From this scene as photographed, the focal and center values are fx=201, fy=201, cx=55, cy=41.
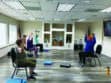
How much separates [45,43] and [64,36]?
5.84 ft

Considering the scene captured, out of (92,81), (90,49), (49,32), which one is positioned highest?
(49,32)

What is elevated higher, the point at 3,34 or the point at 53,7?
the point at 53,7

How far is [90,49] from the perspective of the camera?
8438 mm

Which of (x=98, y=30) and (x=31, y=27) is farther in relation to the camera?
(x=31, y=27)

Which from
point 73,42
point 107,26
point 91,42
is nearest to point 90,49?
point 91,42

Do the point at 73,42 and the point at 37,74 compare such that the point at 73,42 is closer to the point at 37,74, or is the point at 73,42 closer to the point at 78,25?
the point at 78,25

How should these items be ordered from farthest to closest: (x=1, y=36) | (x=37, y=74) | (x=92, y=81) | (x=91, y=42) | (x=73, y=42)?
(x=73, y=42)
(x=1, y=36)
(x=91, y=42)
(x=37, y=74)
(x=92, y=81)

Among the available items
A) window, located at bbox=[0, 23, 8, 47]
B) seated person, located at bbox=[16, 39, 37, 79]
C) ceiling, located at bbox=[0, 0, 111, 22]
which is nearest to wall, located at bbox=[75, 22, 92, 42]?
window, located at bbox=[0, 23, 8, 47]

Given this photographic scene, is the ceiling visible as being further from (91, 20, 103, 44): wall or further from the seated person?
(91, 20, 103, 44): wall

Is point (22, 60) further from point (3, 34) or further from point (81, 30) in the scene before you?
point (81, 30)

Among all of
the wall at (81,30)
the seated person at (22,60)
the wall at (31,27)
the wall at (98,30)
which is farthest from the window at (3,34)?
the wall at (81,30)

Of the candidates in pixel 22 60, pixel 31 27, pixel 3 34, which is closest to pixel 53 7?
pixel 22 60

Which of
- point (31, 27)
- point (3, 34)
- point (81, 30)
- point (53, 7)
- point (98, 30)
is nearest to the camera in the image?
point (53, 7)

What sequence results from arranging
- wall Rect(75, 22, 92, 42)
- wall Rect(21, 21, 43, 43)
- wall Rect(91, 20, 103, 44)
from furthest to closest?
wall Rect(75, 22, 92, 42)
wall Rect(21, 21, 43, 43)
wall Rect(91, 20, 103, 44)
